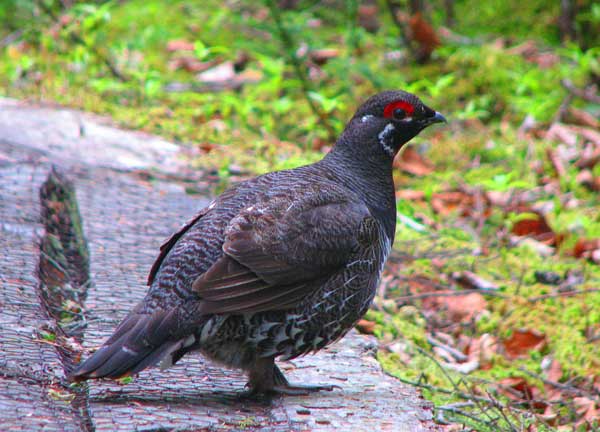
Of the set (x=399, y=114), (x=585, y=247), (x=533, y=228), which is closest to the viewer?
(x=399, y=114)

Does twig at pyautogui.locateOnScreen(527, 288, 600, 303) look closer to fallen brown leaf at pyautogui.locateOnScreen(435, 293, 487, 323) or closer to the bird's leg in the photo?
fallen brown leaf at pyautogui.locateOnScreen(435, 293, 487, 323)

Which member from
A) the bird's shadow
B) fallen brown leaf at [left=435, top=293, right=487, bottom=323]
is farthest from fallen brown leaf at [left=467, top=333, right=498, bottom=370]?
the bird's shadow

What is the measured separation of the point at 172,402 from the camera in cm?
355

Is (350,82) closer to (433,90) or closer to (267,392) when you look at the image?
(433,90)

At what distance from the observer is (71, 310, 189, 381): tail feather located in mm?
3295

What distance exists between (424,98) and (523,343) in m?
4.23

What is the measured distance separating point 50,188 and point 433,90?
3254 mm

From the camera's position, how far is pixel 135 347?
339 cm

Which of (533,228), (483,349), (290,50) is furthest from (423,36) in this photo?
(483,349)

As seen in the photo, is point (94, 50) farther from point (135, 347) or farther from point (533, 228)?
point (135, 347)

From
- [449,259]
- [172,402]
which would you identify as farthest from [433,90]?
[172,402]

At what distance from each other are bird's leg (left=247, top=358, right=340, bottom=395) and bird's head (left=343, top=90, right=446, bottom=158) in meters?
1.41

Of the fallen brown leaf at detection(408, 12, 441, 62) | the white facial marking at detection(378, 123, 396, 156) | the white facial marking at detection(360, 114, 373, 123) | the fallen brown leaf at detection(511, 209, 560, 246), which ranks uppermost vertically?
the white facial marking at detection(360, 114, 373, 123)

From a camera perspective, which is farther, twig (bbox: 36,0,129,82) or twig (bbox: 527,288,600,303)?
twig (bbox: 36,0,129,82)
